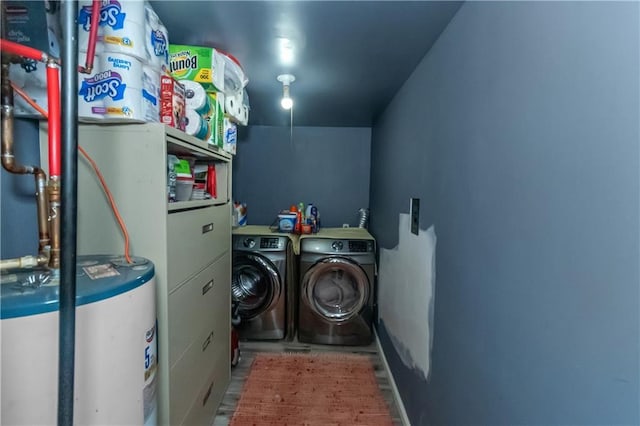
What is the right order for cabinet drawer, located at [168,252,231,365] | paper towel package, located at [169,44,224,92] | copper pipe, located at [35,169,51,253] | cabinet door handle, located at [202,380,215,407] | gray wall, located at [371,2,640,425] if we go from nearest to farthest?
gray wall, located at [371,2,640,425], copper pipe, located at [35,169,51,253], cabinet drawer, located at [168,252,231,365], paper towel package, located at [169,44,224,92], cabinet door handle, located at [202,380,215,407]

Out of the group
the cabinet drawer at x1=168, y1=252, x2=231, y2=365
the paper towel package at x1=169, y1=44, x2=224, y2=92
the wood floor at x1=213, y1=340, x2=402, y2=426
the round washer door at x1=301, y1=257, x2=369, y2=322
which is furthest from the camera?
the round washer door at x1=301, y1=257, x2=369, y2=322

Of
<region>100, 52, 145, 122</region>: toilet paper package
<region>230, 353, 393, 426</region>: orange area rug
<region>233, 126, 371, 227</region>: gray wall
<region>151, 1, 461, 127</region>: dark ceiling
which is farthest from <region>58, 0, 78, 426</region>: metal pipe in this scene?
<region>233, 126, 371, 227</region>: gray wall

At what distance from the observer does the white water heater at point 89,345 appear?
59 cm

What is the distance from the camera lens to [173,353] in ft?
3.69

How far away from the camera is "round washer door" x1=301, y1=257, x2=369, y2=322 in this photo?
2408 mm

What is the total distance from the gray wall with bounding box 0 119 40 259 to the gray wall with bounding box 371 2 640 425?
5.07ft

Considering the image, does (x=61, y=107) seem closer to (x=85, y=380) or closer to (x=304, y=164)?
(x=85, y=380)

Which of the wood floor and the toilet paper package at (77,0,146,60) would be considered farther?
the wood floor

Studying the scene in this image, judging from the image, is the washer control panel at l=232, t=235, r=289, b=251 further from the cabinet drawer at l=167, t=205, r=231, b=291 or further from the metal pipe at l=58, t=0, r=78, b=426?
the metal pipe at l=58, t=0, r=78, b=426

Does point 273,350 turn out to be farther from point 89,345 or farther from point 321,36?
point 321,36

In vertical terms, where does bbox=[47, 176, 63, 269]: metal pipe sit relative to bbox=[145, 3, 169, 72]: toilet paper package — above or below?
below

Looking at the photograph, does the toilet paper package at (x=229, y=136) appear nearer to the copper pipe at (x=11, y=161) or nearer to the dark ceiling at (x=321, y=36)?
the dark ceiling at (x=321, y=36)

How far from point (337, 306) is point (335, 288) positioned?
0.51 ft

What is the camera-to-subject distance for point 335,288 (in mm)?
2566
